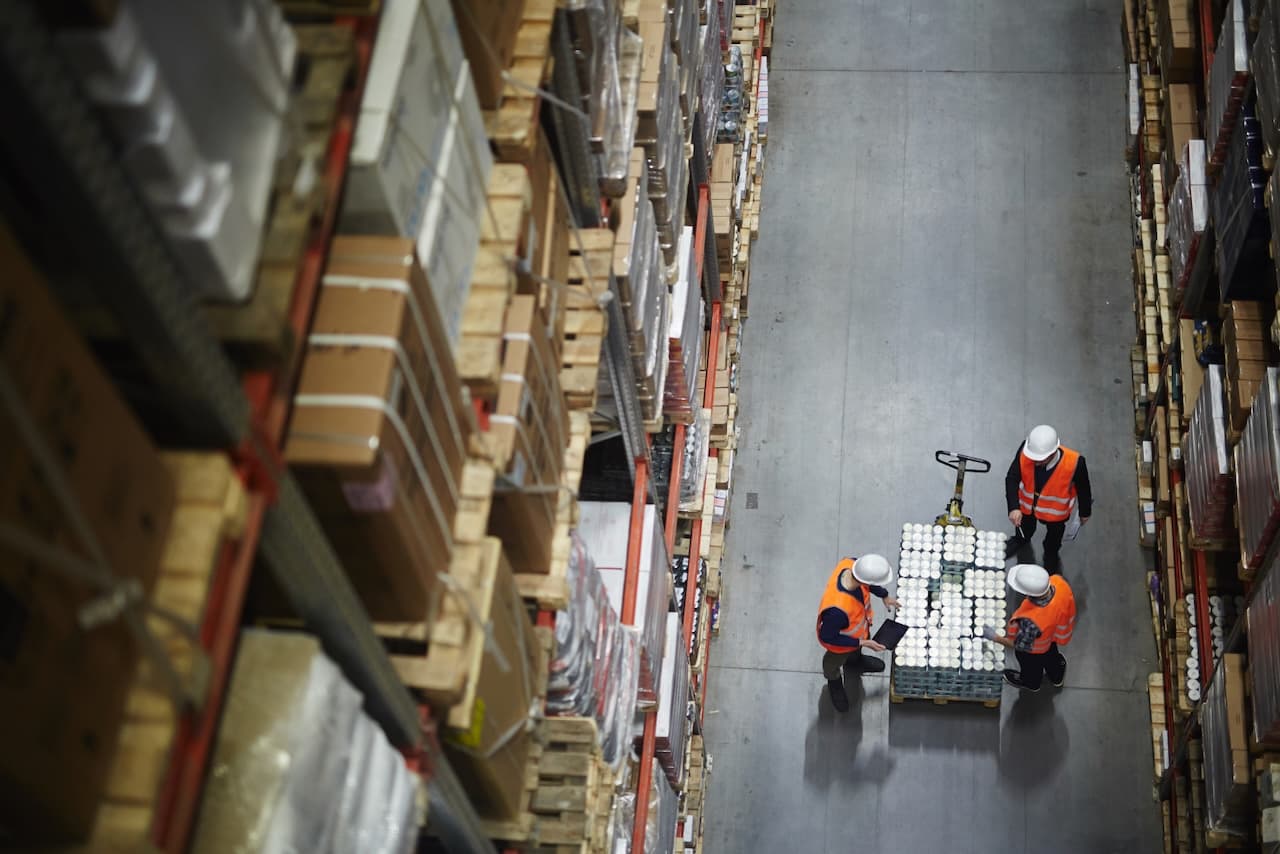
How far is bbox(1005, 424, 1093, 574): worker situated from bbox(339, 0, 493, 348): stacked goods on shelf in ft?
21.2

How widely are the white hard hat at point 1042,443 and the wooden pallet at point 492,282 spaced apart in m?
6.19

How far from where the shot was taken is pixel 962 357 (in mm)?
11930

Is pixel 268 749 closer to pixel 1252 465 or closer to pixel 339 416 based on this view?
pixel 339 416

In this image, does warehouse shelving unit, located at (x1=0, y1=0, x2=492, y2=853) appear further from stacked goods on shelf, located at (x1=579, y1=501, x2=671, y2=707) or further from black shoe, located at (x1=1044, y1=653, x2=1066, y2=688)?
black shoe, located at (x1=1044, y1=653, x2=1066, y2=688)

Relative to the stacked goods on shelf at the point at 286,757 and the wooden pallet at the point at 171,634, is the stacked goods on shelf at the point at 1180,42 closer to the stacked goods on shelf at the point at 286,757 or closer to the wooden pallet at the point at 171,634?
the stacked goods on shelf at the point at 286,757

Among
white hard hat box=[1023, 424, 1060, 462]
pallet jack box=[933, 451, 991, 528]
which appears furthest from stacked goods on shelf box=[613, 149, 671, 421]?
white hard hat box=[1023, 424, 1060, 462]

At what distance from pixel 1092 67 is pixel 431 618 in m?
11.9

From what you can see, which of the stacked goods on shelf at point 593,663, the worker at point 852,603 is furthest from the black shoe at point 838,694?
the stacked goods on shelf at point 593,663

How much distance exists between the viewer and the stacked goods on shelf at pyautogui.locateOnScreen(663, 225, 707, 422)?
26.3ft

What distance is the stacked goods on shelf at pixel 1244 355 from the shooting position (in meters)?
8.30

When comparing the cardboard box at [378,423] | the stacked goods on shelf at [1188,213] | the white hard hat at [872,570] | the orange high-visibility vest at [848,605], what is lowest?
the cardboard box at [378,423]

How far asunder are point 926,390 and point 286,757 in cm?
933

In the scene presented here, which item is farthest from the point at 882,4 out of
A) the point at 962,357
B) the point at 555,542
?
the point at 555,542

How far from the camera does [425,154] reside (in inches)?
155
